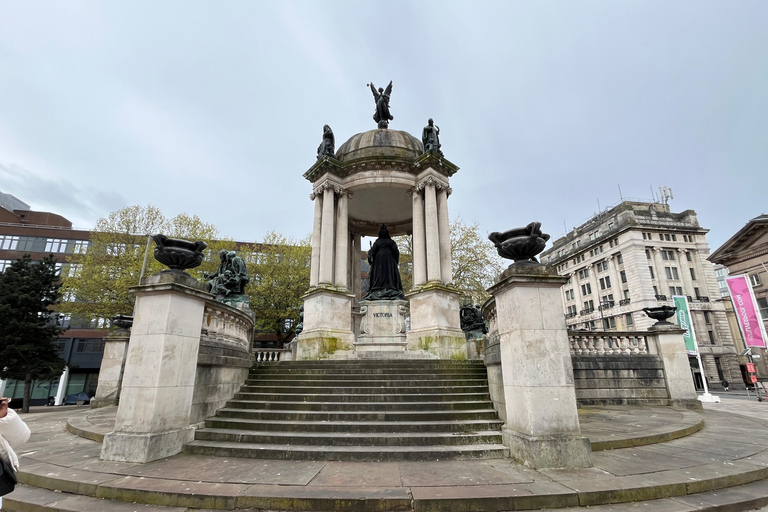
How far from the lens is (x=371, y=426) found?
6.68m

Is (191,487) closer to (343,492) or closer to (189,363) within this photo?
(343,492)

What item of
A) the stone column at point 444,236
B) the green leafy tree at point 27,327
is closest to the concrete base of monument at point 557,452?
the stone column at point 444,236

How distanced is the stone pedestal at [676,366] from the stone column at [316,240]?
1253 centimetres

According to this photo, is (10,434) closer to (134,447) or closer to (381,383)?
(134,447)

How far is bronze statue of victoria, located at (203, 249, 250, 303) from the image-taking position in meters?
12.0

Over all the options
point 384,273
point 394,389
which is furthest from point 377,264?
point 394,389

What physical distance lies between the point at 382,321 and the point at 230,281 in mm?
6139

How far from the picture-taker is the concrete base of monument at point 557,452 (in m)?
5.13

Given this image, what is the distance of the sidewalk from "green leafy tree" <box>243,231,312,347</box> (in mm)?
26334

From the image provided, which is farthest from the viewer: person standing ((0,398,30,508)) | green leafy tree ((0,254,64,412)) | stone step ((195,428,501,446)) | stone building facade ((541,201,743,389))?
stone building facade ((541,201,743,389))

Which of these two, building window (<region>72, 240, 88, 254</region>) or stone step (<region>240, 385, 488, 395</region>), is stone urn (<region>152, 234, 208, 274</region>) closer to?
stone step (<region>240, 385, 488, 395</region>)

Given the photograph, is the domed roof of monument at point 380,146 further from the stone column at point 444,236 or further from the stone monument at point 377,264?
the stone column at point 444,236

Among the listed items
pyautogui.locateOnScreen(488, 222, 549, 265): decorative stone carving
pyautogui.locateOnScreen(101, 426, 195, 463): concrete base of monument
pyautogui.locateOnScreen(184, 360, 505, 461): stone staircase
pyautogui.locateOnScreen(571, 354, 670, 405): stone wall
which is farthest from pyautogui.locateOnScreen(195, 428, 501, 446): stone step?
pyautogui.locateOnScreen(571, 354, 670, 405): stone wall

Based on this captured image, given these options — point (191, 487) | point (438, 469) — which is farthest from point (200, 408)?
point (438, 469)
